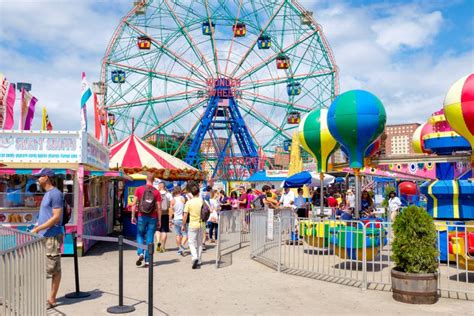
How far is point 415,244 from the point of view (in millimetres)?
6082

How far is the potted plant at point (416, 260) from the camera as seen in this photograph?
19.9 feet

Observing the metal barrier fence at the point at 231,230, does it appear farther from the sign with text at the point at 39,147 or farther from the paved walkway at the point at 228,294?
the sign with text at the point at 39,147

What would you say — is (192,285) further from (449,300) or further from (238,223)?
(238,223)

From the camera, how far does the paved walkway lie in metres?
5.84

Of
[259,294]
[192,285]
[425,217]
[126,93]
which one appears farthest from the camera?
[126,93]

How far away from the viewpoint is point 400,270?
6.27 m

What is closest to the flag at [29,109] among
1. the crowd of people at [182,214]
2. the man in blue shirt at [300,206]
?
the crowd of people at [182,214]

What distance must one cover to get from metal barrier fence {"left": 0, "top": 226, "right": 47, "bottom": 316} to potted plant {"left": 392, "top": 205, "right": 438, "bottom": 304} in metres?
4.18

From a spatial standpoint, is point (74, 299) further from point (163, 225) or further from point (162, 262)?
point (163, 225)

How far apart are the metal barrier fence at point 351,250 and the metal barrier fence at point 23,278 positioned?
4.22 m

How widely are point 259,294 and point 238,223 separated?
483 cm

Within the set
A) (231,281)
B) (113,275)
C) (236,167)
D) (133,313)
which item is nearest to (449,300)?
(231,281)

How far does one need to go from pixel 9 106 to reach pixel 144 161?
554 cm

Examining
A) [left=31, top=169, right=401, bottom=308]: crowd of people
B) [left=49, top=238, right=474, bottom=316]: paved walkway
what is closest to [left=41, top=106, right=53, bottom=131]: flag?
[left=31, top=169, right=401, bottom=308]: crowd of people
